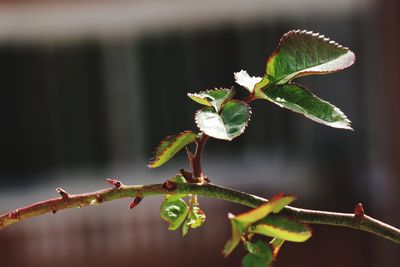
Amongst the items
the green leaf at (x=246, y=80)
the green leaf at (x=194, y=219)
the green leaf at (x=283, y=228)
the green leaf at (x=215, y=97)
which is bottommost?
the green leaf at (x=194, y=219)

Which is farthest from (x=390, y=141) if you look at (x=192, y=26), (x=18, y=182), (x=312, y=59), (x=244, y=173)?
(x=312, y=59)

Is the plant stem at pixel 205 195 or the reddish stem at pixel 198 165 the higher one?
the reddish stem at pixel 198 165

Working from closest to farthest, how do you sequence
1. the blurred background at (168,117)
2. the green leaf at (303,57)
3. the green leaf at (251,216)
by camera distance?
1. the green leaf at (251,216)
2. the green leaf at (303,57)
3. the blurred background at (168,117)

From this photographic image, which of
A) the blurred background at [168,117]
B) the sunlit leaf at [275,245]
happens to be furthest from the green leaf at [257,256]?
the blurred background at [168,117]

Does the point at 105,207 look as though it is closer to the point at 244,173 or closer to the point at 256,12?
the point at 244,173

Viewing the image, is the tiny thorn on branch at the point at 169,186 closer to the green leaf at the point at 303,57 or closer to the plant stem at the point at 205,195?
the plant stem at the point at 205,195

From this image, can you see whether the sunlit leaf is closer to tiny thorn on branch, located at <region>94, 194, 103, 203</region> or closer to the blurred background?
tiny thorn on branch, located at <region>94, 194, 103, 203</region>

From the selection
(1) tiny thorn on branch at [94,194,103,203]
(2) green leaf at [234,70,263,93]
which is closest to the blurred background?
(2) green leaf at [234,70,263,93]

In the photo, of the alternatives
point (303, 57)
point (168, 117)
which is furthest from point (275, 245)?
point (168, 117)

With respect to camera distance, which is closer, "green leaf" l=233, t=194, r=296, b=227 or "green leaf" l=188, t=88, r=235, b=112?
"green leaf" l=233, t=194, r=296, b=227
